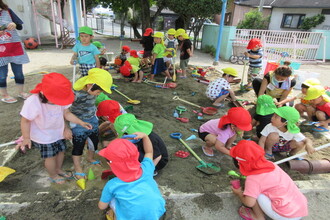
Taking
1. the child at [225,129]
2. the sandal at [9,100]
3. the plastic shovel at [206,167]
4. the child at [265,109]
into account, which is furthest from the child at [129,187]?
Result: the sandal at [9,100]

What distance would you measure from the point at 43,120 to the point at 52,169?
1.91 feet

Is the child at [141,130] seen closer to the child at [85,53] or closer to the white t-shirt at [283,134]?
the white t-shirt at [283,134]

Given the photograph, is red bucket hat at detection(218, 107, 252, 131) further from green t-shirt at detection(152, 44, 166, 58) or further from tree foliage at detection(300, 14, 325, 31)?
tree foliage at detection(300, 14, 325, 31)

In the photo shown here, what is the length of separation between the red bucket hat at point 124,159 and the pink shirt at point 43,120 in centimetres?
85

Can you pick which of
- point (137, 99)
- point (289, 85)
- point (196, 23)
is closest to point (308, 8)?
point (196, 23)

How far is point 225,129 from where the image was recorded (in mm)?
2873

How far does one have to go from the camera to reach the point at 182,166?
9.32 ft

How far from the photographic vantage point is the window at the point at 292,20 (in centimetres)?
2019

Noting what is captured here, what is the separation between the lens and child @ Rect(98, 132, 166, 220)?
64.2 inches

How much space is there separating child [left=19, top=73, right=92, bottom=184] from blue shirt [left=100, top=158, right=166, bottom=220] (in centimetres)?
88

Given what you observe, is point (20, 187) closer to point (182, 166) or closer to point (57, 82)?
point (57, 82)

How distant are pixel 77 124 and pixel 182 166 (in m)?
1.35

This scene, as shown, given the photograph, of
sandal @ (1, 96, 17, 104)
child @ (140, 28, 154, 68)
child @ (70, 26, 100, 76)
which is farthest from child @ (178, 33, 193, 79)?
sandal @ (1, 96, 17, 104)

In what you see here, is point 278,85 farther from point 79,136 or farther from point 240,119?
point 79,136
